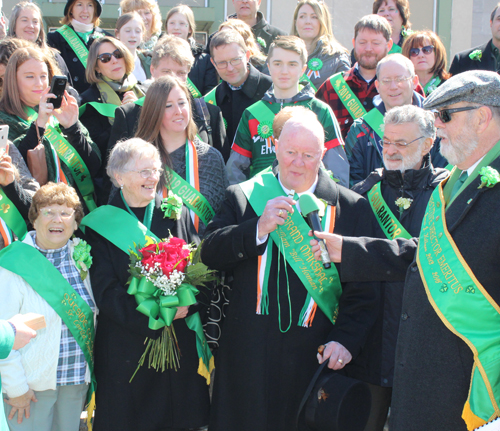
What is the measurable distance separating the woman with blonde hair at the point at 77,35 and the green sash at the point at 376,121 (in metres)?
3.03

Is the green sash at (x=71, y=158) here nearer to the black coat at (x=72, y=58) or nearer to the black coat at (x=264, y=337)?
the black coat at (x=264, y=337)

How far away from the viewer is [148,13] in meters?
7.10

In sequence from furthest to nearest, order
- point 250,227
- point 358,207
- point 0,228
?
1. point 0,228
2. point 358,207
3. point 250,227

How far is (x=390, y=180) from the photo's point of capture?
4.07 m

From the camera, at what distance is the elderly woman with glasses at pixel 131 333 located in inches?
146

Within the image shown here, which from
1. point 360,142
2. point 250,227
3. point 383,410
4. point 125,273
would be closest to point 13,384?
point 125,273

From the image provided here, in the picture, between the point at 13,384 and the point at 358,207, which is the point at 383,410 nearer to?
the point at 358,207

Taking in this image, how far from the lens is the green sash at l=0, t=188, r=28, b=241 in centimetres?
397

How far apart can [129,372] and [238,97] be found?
9.57ft

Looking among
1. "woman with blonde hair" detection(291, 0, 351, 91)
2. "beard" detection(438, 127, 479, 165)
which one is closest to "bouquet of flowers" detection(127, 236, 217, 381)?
"beard" detection(438, 127, 479, 165)

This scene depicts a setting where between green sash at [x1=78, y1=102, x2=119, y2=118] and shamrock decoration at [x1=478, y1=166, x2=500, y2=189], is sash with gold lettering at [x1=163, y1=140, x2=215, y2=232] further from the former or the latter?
shamrock decoration at [x1=478, y1=166, x2=500, y2=189]

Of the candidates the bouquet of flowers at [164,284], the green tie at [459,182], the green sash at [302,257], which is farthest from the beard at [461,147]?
the bouquet of flowers at [164,284]

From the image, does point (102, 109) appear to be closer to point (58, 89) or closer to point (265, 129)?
point (58, 89)

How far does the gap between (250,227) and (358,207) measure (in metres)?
0.74
